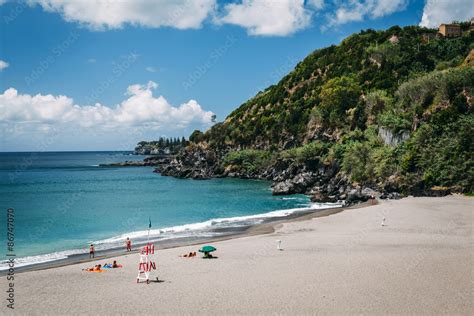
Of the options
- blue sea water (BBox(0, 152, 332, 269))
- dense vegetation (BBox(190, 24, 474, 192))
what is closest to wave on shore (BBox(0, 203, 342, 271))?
blue sea water (BBox(0, 152, 332, 269))

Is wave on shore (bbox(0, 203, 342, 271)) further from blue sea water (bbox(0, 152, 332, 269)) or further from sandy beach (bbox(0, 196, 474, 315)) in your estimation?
sandy beach (bbox(0, 196, 474, 315))

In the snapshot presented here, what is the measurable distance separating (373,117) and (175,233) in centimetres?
4959

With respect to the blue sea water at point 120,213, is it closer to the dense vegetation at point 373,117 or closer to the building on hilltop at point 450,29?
the dense vegetation at point 373,117

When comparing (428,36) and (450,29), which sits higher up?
(450,29)

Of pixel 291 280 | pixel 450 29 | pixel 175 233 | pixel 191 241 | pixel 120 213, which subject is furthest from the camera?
pixel 450 29

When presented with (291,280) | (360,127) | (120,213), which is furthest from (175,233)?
(360,127)

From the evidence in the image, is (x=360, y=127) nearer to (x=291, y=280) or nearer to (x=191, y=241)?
(x=191, y=241)

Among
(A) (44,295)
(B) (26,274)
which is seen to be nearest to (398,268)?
(A) (44,295)

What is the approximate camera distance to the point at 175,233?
107ft

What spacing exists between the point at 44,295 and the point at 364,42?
3912 inches

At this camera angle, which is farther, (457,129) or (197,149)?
(197,149)

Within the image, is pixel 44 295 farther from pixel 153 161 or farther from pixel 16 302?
pixel 153 161

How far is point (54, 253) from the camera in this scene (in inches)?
1043

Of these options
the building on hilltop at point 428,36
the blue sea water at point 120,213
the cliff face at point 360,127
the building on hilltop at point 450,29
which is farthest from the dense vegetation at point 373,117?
the blue sea water at point 120,213
